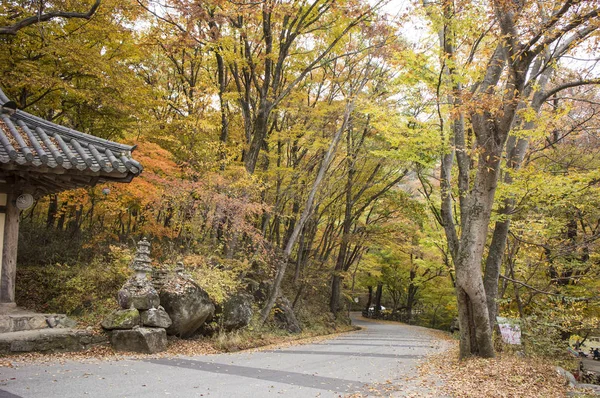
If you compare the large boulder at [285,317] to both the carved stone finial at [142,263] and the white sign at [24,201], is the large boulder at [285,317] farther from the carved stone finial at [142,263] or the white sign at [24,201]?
the white sign at [24,201]

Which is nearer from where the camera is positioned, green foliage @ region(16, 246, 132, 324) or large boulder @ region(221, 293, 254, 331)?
green foliage @ region(16, 246, 132, 324)

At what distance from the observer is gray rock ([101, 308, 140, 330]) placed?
752cm

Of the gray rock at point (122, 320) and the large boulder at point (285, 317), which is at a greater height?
the gray rock at point (122, 320)

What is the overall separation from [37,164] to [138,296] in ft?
12.8

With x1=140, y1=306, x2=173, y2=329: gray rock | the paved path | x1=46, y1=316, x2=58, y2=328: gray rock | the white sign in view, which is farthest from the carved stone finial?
the white sign

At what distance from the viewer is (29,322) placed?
6.61m

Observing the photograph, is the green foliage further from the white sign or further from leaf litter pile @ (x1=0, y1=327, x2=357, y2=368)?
the white sign

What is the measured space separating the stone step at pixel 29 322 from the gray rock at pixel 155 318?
1.22 metres

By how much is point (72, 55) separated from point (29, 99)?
3934mm

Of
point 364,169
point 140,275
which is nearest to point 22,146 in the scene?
point 140,275

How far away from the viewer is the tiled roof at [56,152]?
4.77 meters

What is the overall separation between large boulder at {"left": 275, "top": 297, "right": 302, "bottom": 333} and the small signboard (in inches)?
285

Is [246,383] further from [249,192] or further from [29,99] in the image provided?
[29,99]

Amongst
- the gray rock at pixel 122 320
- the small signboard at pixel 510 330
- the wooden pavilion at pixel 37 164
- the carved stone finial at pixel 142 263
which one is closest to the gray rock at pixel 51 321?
the gray rock at pixel 122 320
